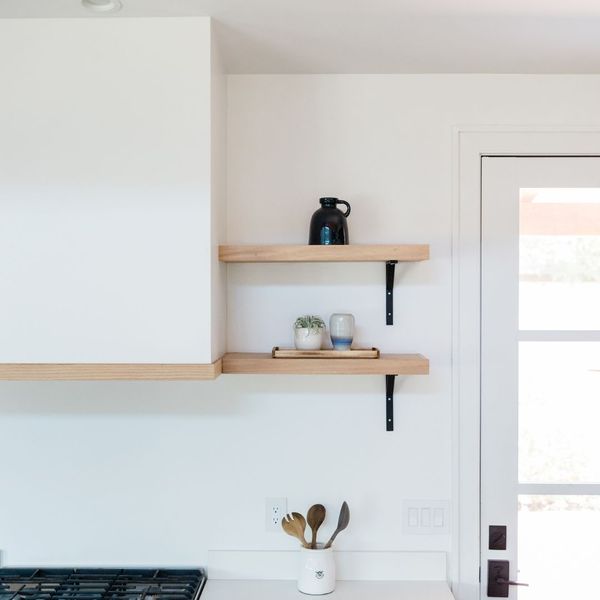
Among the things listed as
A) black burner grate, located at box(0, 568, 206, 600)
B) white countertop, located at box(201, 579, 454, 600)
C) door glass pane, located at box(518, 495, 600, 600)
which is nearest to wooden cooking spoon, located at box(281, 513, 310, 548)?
white countertop, located at box(201, 579, 454, 600)

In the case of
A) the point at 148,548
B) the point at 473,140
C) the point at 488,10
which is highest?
the point at 488,10

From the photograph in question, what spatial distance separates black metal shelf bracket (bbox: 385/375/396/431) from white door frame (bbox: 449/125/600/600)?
189mm

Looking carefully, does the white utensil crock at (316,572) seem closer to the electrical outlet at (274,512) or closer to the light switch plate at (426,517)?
the electrical outlet at (274,512)

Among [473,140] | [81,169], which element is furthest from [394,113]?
[81,169]

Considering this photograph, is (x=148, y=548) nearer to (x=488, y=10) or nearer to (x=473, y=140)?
(x=473, y=140)

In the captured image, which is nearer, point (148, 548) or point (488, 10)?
point (488, 10)

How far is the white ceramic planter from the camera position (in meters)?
1.71

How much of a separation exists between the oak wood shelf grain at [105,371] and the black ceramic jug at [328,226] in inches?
18.7

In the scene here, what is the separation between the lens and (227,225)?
187 cm

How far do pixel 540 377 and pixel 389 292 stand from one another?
1.77 ft

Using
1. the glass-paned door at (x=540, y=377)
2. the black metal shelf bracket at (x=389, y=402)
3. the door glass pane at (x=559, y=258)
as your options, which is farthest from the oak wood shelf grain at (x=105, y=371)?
the door glass pane at (x=559, y=258)

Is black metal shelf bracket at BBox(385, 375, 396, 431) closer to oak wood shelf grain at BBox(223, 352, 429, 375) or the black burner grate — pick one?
oak wood shelf grain at BBox(223, 352, 429, 375)

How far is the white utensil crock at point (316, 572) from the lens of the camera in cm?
171

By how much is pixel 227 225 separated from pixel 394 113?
62 centimetres
